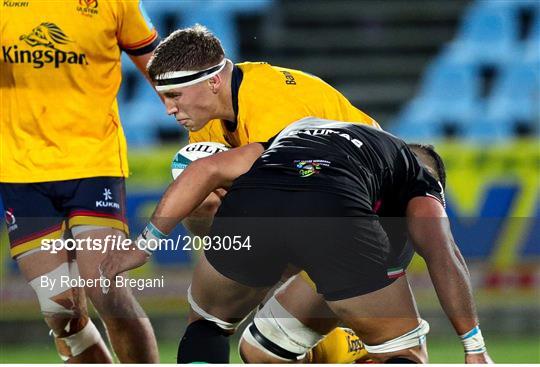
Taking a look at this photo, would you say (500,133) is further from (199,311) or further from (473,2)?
(199,311)

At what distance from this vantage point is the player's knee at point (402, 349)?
11.8 ft

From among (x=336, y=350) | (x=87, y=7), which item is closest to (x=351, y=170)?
(x=336, y=350)

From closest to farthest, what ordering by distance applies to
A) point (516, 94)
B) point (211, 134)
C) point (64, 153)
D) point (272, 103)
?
point (272, 103)
point (211, 134)
point (64, 153)
point (516, 94)

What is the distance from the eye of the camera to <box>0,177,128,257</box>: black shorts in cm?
442

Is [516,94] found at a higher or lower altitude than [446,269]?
lower

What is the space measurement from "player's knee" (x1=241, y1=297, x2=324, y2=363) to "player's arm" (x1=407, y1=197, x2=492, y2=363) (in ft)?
2.13

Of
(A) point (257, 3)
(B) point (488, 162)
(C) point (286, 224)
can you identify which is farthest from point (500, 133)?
(C) point (286, 224)

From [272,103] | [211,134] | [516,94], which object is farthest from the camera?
[516,94]

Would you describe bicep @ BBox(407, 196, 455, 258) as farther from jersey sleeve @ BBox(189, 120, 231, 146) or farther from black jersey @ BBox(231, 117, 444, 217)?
jersey sleeve @ BBox(189, 120, 231, 146)

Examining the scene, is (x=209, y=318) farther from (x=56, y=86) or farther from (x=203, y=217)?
(x=56, y=86)

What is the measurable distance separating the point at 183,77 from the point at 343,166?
2.58ft

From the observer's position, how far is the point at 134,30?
454 centimetres

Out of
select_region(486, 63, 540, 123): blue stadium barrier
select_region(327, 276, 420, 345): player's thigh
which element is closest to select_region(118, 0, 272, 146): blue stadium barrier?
select_region(486, 63, 540, 123): blue stadium barrier

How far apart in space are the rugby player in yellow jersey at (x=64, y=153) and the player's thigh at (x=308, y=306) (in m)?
0.63
